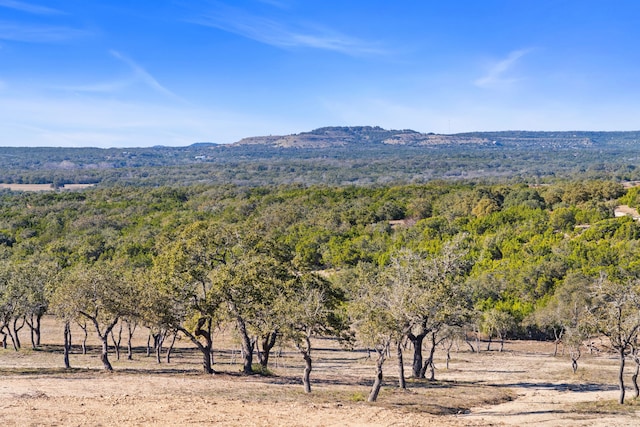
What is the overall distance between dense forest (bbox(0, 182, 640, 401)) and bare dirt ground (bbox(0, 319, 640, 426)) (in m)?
1.96

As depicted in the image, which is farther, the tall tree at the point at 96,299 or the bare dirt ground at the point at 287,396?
the tall tree at the point at 96,299

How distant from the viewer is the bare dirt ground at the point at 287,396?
19.9m

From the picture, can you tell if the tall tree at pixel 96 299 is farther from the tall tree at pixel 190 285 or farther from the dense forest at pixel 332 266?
the tall tree at pixel 190 285

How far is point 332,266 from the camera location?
Answer: 7731cm

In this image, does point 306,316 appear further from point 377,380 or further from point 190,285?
point 190,285

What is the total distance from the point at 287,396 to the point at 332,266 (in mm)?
53294

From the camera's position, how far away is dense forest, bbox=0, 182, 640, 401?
28.7 m

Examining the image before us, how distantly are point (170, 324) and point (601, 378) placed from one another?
26.5 metres

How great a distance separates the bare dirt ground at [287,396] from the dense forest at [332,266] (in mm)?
1960

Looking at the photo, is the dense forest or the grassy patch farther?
the dense forest

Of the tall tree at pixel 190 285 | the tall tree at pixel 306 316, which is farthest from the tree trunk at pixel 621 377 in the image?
the tall tree at pixel 190 285

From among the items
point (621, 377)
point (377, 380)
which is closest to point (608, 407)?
point (621, 377)

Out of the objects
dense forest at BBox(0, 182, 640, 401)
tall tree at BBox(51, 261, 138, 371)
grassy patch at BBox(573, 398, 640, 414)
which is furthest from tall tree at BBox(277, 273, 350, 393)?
grassy patch at BBox(573, 398, 640, 414)

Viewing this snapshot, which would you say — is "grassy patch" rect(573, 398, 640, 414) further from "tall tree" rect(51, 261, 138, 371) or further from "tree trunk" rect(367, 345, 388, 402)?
"tall tree" rect(51, 261, 138, 371)
